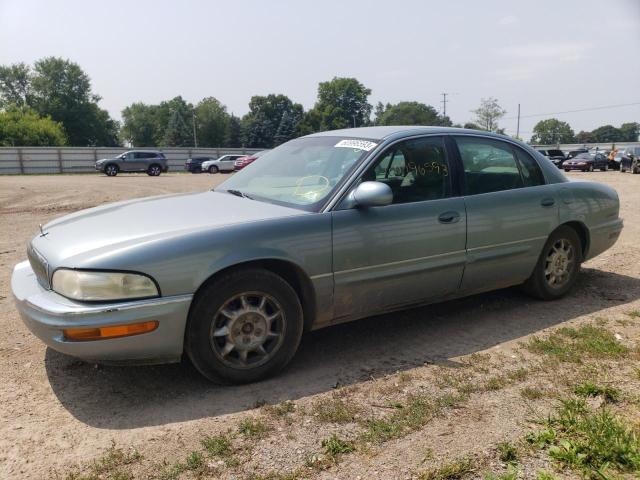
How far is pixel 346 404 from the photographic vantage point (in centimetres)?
295

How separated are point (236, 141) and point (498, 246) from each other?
89.8 m

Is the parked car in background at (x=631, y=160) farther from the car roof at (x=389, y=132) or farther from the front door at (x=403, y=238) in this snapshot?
the front door at (x=403, y=238)

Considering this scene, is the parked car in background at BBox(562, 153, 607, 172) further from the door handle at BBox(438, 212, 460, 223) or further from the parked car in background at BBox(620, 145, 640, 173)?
the door handle at BBox(438, 212, 460, 223)

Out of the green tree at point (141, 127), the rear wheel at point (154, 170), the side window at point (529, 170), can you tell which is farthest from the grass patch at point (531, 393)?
the green tree at point (141, 127)

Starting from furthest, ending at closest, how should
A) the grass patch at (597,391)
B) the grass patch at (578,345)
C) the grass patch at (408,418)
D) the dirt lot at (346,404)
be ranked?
the grass patch at (578,345)
the grass patch at (597,391)
the grass patch at (408,418)
the dirt lot at (346,404)

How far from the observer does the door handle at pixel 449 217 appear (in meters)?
3.88

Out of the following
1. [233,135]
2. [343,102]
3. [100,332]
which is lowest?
[100,332]

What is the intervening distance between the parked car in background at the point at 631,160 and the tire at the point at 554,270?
1113 inches

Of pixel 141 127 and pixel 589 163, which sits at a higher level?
pixel 141 127

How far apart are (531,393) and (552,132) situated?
137 meters

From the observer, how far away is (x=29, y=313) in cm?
297

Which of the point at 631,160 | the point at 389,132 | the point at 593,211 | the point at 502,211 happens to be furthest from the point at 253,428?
the point at 631,160

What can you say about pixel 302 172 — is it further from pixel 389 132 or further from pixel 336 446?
pixel 336 446

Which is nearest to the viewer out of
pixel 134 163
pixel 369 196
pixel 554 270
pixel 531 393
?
pixel 531 393
